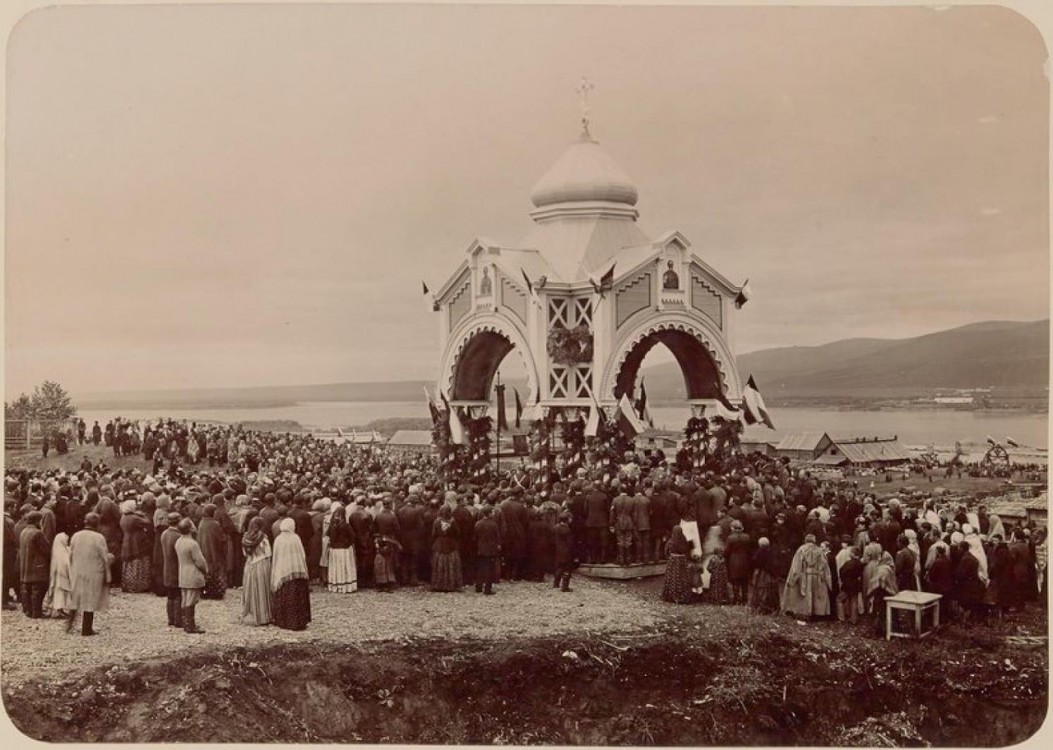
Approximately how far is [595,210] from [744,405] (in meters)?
2.78

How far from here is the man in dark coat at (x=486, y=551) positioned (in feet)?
37.9

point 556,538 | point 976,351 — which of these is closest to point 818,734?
point 556,538

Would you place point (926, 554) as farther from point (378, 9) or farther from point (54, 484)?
point (54, 484)

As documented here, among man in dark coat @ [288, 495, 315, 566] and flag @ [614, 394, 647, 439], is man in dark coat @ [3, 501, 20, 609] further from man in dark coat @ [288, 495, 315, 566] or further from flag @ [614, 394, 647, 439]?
flag @ [614, 394, 647, 439]

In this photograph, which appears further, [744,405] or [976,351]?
[744,405]

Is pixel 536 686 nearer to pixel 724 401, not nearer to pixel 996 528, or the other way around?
pixel 724 401

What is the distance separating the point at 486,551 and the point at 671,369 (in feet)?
15.8

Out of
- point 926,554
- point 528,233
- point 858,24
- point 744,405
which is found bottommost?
point 926,554

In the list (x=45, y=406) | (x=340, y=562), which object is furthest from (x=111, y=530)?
(x=340, y=562)

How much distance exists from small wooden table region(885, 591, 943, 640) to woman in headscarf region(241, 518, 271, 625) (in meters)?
5.91

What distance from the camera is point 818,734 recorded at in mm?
10773

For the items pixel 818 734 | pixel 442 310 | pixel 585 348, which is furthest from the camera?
pixel 442 310

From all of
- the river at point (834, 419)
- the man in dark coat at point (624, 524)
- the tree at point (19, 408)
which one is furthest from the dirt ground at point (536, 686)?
the tree at point (19, 408)

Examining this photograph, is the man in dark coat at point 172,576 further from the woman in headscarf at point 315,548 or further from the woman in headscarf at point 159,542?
the woman in headscarf at point 315,548
